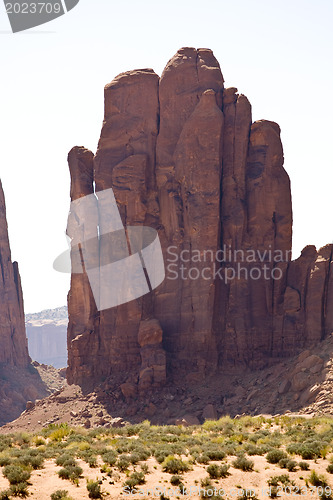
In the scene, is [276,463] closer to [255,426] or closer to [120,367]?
[255,426]

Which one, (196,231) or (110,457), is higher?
(196,231)

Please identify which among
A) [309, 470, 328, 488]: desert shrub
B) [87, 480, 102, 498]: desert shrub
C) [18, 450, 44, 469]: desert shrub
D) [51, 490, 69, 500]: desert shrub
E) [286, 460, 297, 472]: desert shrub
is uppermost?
[18, 450, 44, 469]: desert shrub

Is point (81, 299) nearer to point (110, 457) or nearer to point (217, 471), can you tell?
point (110, 457)

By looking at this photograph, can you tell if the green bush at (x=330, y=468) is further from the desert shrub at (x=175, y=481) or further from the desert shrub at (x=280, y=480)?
the desert shrub at (x=175, y=481)

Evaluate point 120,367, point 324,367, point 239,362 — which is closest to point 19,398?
point 120,367

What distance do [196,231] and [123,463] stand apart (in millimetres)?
27057

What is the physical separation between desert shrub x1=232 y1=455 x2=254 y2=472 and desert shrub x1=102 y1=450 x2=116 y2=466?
14.9 ft

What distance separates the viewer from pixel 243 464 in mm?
27031

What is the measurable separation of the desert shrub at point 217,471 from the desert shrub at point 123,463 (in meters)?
3.06

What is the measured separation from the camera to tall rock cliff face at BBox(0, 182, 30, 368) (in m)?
95.2

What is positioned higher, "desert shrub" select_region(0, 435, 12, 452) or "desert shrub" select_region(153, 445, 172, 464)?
"desert shrub" select_region(0, 435, 12, 452)

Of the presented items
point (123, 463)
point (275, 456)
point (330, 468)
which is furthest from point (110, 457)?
point (330, 468)

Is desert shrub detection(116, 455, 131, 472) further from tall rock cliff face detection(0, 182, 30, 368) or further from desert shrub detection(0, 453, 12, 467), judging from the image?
tall rock cliff face detection(0, 182, 30, 368)

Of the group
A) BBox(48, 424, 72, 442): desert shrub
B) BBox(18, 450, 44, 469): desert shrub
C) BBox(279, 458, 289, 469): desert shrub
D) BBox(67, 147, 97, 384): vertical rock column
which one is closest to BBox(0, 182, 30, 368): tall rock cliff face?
BBox(67, 147, 97, 384): vertical rock column
